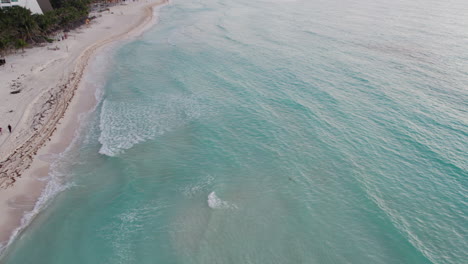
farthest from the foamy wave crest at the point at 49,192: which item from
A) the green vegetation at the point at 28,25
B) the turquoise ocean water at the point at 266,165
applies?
the green vegetation at the point at 28,25

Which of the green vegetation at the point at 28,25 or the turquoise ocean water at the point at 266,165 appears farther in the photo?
the green vegetation at the point at 28,25

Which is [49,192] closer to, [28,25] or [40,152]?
[40,152]

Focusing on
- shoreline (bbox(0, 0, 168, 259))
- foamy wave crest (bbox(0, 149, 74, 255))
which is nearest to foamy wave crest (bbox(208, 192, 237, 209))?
foamy wave crest (bbox(0, 149, 74, 255))

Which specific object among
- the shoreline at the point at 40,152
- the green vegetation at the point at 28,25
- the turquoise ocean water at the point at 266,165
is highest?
the green vegetation at the point at 28,25

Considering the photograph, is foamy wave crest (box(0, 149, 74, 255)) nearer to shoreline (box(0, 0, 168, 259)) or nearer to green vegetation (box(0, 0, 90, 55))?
shoreline (box(0, 0, 168, 259))

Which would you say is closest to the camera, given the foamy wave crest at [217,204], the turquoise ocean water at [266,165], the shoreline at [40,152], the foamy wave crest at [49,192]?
the turquoise ocean water at [266,165]

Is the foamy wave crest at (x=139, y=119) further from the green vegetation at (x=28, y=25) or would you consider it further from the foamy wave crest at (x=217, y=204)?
the green vegetation at (x=28, y=25)
